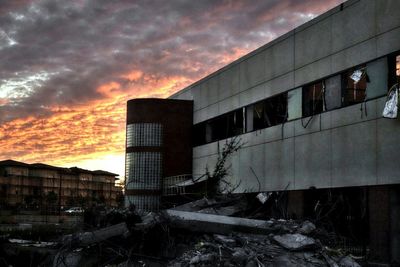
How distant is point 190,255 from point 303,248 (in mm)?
2835

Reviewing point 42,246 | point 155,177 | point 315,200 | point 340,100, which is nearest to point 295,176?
point 315,200

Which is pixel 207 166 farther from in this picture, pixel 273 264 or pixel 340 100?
pixel 273 264

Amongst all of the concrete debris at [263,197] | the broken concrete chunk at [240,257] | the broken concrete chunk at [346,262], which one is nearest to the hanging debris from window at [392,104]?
the broken concrete chunk at [346,262]

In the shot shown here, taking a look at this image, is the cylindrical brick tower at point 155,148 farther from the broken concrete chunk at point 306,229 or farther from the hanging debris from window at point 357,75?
the broken concrete chunk at point 306,229

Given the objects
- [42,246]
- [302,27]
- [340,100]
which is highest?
[302,27]

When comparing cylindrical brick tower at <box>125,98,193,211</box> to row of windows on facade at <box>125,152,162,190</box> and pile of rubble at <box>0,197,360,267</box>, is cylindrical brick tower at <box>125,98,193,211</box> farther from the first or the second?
pile of rubble at <box>0,197,360,267</box>

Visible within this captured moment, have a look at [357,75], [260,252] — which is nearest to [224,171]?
[357,75]

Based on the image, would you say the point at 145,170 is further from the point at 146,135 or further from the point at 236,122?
the point at 236,122

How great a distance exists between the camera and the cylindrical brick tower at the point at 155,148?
34.9m

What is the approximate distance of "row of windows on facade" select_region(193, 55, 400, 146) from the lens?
18656 mm

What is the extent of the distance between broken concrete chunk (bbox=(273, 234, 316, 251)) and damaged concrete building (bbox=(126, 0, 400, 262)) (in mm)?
5647

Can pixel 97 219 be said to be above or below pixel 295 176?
below

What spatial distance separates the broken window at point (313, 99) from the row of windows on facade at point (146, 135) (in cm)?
1439

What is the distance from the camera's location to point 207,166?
32.8 meters
